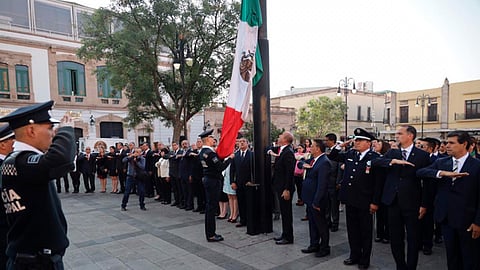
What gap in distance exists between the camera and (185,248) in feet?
18.3

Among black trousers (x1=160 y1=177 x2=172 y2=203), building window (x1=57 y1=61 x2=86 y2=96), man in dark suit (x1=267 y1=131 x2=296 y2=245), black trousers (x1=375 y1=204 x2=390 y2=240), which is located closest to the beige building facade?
black trousers (x1=160 y1=177 x2=172 y2=203)

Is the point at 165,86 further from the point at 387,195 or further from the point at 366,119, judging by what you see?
the point at 366,119

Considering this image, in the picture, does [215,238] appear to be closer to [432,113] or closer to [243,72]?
[243,72]

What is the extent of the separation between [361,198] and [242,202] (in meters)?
3.20

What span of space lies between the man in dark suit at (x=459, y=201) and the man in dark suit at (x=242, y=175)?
12.4 ft

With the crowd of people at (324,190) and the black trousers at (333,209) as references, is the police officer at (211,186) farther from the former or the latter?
the black trousers at (333,209)

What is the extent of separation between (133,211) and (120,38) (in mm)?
7737

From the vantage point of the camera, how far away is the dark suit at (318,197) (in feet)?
16.2

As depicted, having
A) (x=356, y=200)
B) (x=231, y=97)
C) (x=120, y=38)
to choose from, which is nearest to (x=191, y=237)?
(x=231, y=97)

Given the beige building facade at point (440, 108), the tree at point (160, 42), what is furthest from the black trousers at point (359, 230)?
the beige building facade at point (440, 108)

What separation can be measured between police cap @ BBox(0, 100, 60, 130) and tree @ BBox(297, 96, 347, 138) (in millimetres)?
38209

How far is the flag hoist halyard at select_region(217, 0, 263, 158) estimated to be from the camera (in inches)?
232

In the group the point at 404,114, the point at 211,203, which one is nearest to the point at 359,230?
the point at 211,203

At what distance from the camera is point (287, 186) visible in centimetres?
564
